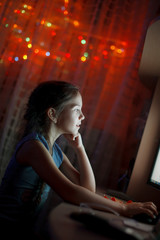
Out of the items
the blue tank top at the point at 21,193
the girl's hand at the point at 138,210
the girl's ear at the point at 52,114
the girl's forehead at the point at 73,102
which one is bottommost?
the blue tank top at the point at 21,193

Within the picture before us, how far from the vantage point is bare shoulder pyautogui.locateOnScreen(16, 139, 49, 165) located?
2.89ft

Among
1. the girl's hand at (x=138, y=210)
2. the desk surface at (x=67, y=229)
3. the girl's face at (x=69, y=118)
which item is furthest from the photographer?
the girl's face at (x=69, y=118)

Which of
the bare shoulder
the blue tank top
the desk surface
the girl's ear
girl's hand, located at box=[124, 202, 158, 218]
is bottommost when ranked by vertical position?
the blue tank top

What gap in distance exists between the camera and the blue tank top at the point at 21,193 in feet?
2.93

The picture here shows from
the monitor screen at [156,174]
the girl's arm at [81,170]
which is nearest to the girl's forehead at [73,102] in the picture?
the girl's arm at [81,170]

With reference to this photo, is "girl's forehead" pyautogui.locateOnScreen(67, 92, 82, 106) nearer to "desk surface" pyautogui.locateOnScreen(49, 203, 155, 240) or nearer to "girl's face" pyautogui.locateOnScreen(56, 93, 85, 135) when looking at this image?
"girl's face" pyautogui.locateOnScreen(56, 93, 85, 135)

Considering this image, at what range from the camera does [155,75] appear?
1528 millimetres

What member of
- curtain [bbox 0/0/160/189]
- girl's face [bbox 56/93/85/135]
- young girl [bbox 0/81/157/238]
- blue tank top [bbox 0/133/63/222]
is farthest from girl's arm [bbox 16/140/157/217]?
curtain [bbox 0/0/160/189]

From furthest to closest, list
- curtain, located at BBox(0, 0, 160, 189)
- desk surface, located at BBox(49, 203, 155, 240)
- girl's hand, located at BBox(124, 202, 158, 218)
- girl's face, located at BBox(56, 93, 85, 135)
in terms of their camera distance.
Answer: curtain, located at BBox(0, 0, 160, 189)
girl's face, located at BBox(56, 93, 85, 135)
girl's hand, located at BBox(124, 202, 158, 218)
desk surface, located at BBox(49, 203, 155, 240)

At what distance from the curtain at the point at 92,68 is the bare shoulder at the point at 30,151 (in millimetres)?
610

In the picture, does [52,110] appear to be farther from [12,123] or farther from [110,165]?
[110,165]

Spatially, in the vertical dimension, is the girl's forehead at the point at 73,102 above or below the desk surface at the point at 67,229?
above

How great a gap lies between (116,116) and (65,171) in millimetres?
698

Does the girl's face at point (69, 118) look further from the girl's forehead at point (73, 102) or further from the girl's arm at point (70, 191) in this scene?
the girl's arm at point (70, 191)
